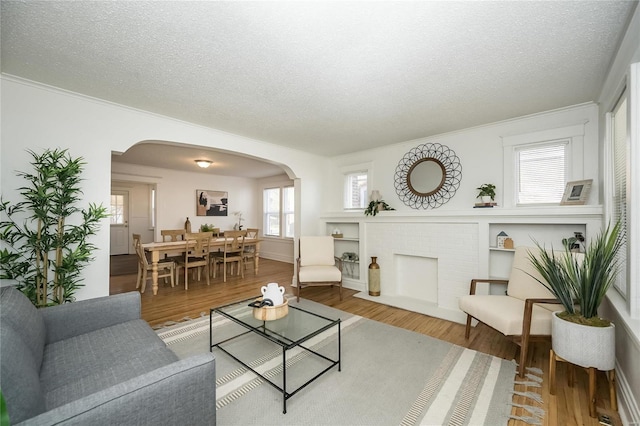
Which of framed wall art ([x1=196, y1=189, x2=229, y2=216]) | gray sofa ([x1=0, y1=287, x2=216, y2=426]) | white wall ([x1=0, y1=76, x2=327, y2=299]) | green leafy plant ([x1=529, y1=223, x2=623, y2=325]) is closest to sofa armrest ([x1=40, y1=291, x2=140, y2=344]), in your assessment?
gray sofa ([x1=0, y1=287, x2=216, y2=426])

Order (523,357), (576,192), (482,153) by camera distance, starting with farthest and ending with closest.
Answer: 1. (482,153)
2. (576,192)
3. (523,357)

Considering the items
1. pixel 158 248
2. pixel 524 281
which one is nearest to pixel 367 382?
pixel 524 281

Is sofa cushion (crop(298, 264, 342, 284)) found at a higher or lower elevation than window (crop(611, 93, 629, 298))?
lower

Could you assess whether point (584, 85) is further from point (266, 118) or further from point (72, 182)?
point (72, 182)

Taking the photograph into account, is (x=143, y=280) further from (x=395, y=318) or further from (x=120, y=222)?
(x=120, y=222)

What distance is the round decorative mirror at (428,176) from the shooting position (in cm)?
371

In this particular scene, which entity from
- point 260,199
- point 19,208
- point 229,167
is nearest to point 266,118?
point 19,208

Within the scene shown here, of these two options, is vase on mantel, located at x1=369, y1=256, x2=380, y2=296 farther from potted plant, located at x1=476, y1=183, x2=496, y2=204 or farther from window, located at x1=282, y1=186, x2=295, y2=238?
window, located at x1=282, y1=186, x2=295, y2=238

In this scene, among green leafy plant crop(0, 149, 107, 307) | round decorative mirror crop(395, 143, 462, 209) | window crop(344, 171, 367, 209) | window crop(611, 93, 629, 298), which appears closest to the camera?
window crop(611, 93, 629, 298)

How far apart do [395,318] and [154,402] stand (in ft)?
9.04

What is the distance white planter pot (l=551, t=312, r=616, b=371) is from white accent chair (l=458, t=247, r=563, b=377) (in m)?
0.28

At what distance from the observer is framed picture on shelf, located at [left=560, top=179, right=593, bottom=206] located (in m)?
2.70

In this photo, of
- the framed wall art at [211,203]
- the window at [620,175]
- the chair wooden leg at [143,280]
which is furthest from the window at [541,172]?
the framed wall art at [211,203]

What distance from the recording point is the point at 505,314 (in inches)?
85.5
